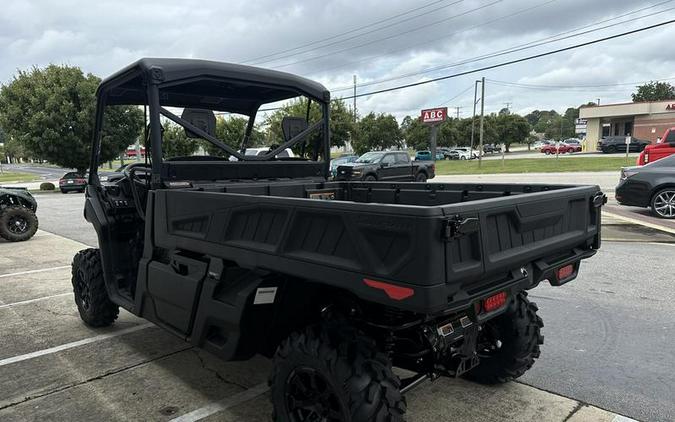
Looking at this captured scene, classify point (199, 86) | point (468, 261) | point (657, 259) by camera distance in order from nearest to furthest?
point (468, 261) → point (199, 86) → point (657, 259)

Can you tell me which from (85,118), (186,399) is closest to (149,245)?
(186,399)

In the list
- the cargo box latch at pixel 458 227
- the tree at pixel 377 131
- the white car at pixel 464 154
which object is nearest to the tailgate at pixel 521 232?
the cargo box latch at pixel 458 227

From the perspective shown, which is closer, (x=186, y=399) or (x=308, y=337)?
(x=308, y=337)

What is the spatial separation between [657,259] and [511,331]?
5.04m

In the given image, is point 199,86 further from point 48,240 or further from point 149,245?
point 48,240

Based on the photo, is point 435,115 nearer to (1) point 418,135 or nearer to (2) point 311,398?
(1) point 418,135

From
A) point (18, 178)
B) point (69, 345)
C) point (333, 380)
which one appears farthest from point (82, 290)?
point (18, 178)

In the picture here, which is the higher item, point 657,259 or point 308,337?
point 308,337

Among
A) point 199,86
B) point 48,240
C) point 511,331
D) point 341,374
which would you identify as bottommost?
point 48,240

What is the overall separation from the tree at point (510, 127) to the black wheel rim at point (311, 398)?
242ft

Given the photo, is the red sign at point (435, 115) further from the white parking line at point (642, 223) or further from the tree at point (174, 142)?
the tree at point (174, 142)

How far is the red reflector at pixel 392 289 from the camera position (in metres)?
1.97

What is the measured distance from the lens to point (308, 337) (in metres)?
2.52

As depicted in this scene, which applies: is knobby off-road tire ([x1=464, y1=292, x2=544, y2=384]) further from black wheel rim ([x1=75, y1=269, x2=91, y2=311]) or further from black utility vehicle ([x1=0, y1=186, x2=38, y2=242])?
black utility vehicle ([x1=0, y1=186, x2=38, y2=242])
